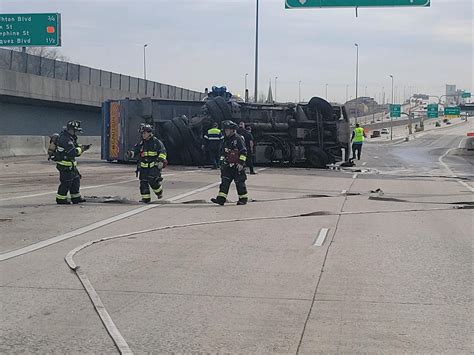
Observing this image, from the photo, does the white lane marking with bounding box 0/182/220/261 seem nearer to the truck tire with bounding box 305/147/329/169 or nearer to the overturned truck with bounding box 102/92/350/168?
the overturned truck with bounding box 102/92/350/168

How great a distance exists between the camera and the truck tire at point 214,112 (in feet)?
77.6

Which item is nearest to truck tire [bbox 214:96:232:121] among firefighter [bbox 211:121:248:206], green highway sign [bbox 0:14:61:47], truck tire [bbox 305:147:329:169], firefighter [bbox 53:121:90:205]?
truck tire [bbox 305:147:329:169]

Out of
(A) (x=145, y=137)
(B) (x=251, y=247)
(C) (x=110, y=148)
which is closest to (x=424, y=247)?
(B) (x=251, y=247)

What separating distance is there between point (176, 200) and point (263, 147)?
10750 millimetres

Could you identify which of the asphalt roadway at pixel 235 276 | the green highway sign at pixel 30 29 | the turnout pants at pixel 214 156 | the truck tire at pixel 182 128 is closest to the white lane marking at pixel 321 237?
the asphalt roadway at pixel 235 276

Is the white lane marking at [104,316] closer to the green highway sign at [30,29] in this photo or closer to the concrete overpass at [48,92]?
the green highway sign at [30,29]

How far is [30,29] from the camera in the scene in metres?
27.4

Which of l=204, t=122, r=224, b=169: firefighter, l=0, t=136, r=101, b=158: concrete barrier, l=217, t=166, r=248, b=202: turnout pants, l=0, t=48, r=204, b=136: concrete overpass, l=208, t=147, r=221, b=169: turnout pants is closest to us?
l=217, t=166, r=248, b=202: turnout pants

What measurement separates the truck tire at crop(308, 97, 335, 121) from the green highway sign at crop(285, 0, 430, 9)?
3.48 m

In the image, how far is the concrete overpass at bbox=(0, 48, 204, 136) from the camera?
3033 cm

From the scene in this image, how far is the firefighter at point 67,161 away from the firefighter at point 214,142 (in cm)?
930

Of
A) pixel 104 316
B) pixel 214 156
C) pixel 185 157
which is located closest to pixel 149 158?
pixel 104 316

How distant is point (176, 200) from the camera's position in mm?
14398

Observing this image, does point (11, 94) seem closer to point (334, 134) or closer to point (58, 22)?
point (58, 22)
